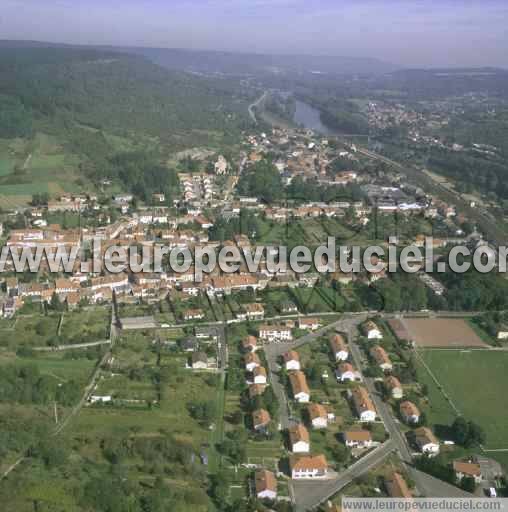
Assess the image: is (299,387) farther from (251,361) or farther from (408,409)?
(408,409)

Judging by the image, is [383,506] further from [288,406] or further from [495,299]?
[495,299]

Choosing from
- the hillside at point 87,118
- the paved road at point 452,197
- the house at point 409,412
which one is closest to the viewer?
the house at point 409,412

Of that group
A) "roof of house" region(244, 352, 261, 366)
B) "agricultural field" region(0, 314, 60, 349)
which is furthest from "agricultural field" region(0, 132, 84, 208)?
"roof of house" region(244, 352, 261, 366)

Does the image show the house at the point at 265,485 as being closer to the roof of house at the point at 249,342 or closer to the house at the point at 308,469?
the house at the point at 308,469

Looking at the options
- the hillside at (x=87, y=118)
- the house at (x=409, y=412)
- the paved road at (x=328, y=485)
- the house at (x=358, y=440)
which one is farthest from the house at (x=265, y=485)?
the hillside at (x=87, y=118)

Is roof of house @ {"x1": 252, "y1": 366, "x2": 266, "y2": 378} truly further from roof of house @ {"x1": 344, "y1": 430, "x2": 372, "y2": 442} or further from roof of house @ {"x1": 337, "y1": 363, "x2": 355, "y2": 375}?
roof of house @ {"x1": 344, "y1": 430, "x2": 372, "y2": 442}

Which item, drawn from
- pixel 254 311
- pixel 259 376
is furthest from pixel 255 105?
pixel 259 376
